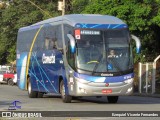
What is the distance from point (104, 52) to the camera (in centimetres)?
2083

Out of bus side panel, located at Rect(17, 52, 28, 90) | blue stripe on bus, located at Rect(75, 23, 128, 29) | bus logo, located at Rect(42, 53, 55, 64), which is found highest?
blue stripe on bus, located at Rect(75, 23, 128, 29)

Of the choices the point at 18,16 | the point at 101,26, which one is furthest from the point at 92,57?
the point at 18,16

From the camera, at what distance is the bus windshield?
20.7m

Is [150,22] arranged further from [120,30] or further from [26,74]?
[120,30]

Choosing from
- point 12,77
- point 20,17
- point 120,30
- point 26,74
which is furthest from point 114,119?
point 20,17

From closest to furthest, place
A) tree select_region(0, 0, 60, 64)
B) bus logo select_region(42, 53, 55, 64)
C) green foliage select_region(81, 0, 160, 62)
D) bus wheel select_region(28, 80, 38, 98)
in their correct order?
1. bus logo select_region(42, 53, 55, 64)
2. bus wheel select_region(28, 80, 38, 98)
3. green foliage select_region(81, 0, 160, 62)
4. tree select_region(0, 0, 60, 64)

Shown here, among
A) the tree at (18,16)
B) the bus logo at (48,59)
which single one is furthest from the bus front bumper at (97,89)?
the tree at (18,16)

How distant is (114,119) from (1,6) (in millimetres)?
50065

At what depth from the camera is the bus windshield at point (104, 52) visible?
67.8 ft

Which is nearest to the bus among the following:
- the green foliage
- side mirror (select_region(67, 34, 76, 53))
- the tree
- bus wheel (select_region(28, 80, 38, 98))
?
side mirror (select_region(67, 34, 76, 53))

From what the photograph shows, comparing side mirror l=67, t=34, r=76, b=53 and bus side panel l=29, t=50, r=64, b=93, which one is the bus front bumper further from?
bus side panel l=29, t=50, r=64, b=93

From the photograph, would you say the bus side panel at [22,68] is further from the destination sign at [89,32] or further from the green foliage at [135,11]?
the green foliage at [135,11]

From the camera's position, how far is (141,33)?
3844 cm

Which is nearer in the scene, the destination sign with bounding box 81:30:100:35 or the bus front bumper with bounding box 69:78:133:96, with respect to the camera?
the bus front bumper with bounding box 69:78:133:96
